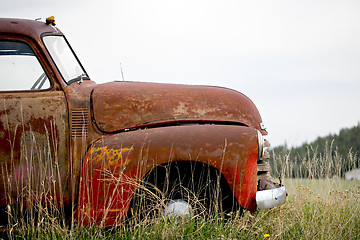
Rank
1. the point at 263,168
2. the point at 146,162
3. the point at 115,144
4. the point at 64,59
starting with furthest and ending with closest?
1. the point at 64,59
2. the point at 263,168
3. the point at 115,144
4. the point at 146,162

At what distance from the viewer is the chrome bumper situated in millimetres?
4012

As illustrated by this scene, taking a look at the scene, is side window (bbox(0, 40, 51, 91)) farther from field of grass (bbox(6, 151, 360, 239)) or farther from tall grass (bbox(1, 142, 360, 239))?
field of grass (bbox(6, 151, 360, 239))

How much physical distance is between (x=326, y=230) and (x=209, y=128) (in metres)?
1.60

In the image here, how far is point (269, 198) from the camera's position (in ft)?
13.2

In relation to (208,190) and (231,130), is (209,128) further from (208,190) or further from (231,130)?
(208,190)

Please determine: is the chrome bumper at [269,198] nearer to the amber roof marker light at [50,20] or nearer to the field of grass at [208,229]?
the field of grass at [208,229]

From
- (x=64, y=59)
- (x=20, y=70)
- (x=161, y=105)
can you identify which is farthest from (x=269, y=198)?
(x=20, y=70)

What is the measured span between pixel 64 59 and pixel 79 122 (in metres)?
0.80

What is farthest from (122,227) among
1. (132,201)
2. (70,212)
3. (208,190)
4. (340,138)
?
(340,138)

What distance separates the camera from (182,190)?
4195mm

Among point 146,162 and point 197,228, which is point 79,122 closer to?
point 146,162

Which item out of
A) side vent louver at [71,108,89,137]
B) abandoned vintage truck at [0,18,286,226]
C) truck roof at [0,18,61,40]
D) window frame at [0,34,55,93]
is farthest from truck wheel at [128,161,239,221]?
truck roof at [0,18,61,40]

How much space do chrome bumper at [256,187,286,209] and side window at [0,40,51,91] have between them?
7.16 ft

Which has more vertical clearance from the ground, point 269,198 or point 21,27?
point 21,27
